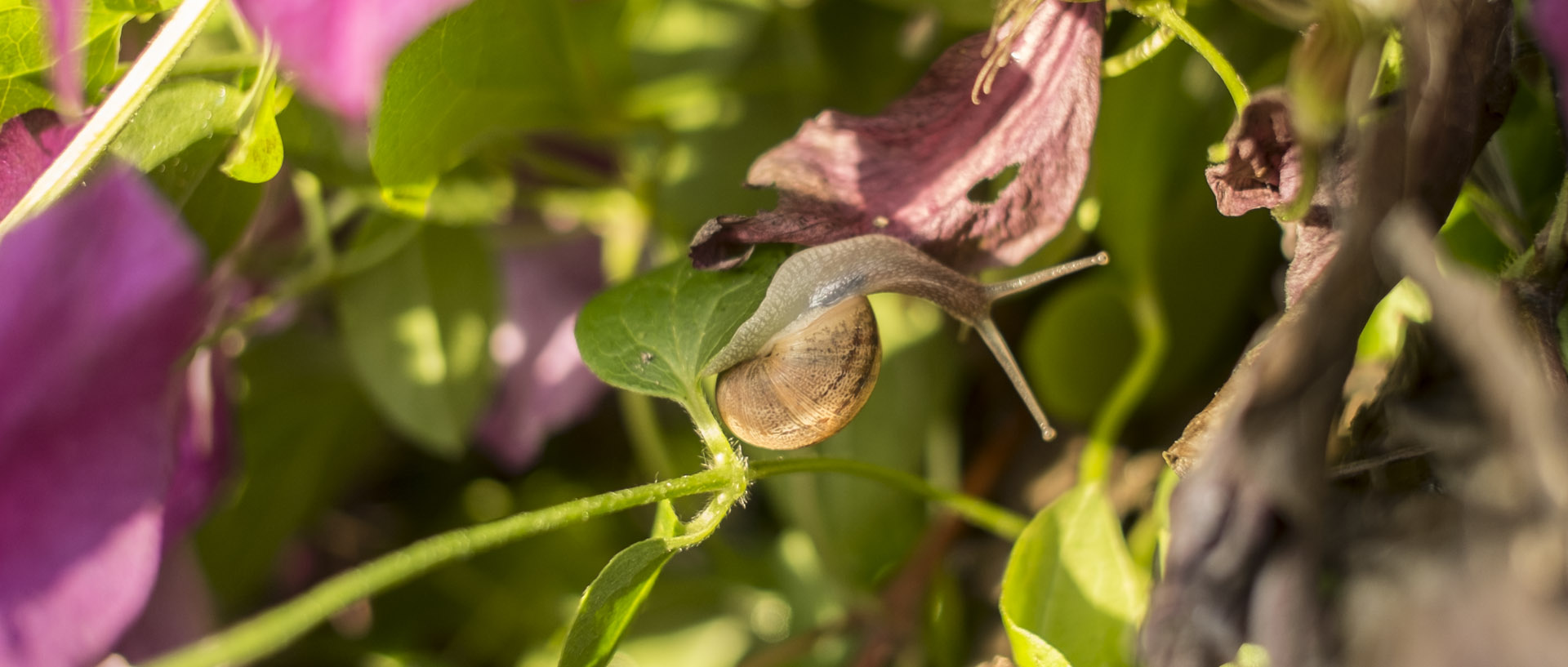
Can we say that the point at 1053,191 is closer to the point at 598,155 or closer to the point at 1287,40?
the point at 1287,40

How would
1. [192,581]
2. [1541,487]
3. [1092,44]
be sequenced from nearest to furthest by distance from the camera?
[1541,487]
[1092,44]
[192,581]

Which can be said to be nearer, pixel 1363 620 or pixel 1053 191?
pixel 1363 620

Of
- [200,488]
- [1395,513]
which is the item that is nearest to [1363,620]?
[1395,513]

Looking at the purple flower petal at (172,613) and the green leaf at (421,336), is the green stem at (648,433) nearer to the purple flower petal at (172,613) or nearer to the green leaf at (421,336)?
the green leaf at (421,336)

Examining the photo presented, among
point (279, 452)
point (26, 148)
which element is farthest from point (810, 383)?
point (279, 452)

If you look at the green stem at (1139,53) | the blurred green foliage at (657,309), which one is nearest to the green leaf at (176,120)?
the blurred green foliage at (657,309)

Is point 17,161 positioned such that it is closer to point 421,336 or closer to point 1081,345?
point 421,336
